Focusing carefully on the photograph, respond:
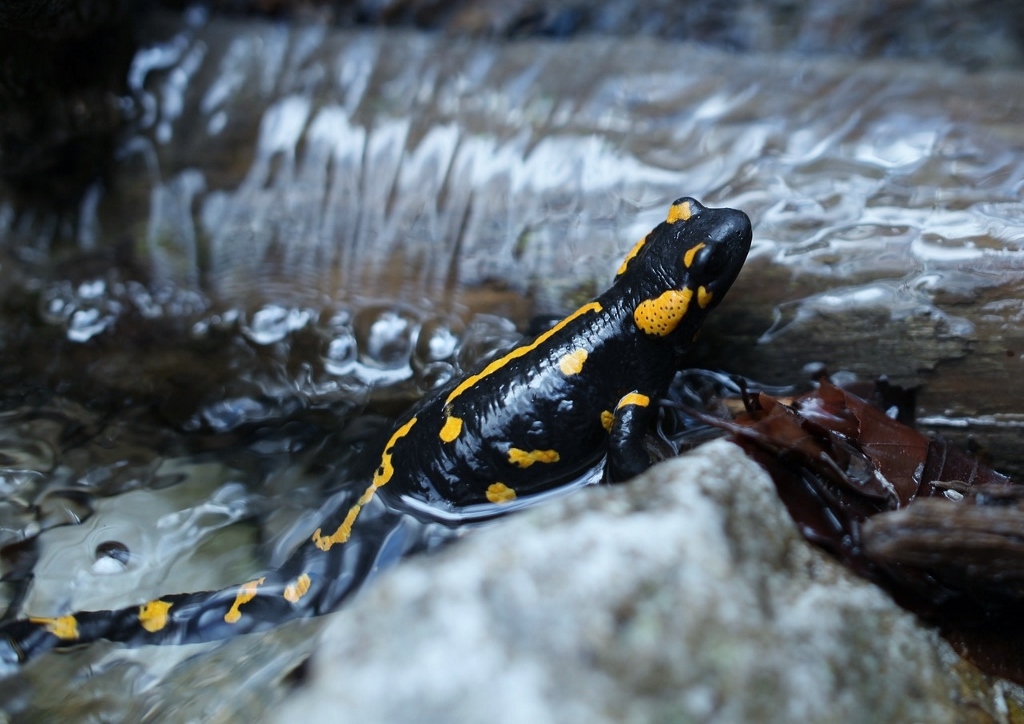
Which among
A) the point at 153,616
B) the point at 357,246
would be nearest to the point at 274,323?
the point at 357,246

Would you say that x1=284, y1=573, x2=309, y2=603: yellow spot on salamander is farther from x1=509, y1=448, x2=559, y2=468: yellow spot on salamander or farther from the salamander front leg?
the salamander front leg

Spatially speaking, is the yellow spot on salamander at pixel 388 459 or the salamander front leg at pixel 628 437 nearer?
the salamander front leg at pixel 628 437

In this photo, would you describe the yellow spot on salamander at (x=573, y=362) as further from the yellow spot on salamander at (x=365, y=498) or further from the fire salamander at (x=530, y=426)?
the yellow spot on salamander at (x=365, y=498)

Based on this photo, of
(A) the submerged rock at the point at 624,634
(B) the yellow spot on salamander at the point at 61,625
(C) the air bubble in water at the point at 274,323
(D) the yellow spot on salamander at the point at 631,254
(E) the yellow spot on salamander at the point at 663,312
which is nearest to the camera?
(A) the submerged rock at the point at 624,634

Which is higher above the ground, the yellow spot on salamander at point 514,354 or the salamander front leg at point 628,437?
A: the yellow spot on salamander at point 514,354

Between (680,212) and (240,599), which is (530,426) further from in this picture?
(240,599)

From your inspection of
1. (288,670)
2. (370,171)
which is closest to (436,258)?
(370,171)

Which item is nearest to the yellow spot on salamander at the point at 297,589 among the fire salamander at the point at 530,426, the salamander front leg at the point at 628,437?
the fire salamander at the point at 530,426
